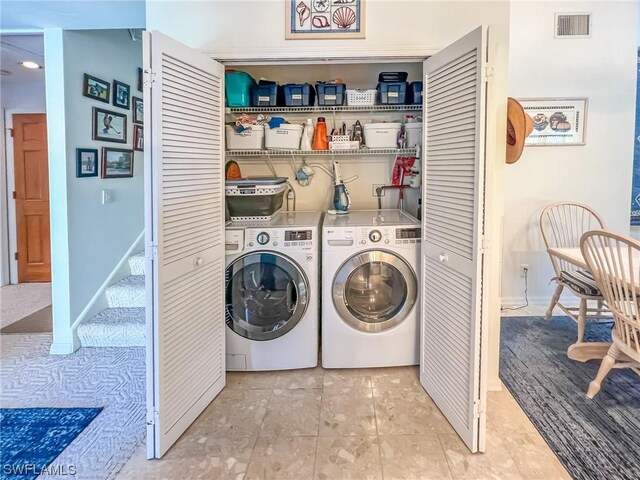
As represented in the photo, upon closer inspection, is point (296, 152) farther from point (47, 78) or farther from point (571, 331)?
point (571, 331)

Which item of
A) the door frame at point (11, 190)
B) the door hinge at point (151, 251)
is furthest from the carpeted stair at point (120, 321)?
the door frame at point (11, 190)

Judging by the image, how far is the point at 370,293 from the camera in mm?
2727

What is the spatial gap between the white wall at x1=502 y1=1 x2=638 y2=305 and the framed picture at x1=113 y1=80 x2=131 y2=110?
3471mm

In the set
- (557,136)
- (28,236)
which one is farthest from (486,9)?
(28,236)

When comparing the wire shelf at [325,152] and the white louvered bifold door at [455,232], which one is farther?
the wire shelf at [325,152]

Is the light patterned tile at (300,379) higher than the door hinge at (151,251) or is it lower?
lower

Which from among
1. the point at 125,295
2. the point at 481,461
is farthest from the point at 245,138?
the point at 481,461

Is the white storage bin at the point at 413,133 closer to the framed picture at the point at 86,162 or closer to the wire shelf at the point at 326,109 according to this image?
the wire shelf at the point at 326,109

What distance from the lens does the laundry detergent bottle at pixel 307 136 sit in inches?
118

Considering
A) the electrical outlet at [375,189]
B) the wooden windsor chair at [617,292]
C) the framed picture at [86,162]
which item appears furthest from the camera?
the electrical outlet at [375,189]

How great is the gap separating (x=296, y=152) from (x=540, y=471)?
7.67ft

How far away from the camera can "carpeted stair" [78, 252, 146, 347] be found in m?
3.19

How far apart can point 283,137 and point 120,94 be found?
5.61 feet

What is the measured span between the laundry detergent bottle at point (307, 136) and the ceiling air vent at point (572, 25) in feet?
8.36
